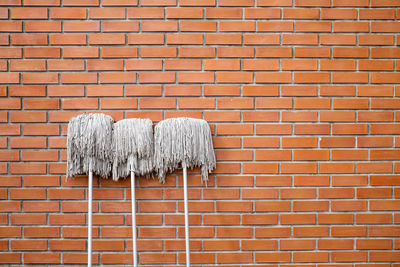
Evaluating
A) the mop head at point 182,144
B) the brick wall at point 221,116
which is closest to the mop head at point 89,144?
the brick wall at point 221,116

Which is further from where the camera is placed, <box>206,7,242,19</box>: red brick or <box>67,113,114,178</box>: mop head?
<box>206,7,242,19</box>: red brick

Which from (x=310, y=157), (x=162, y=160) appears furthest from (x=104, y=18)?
(x=310, y=157)

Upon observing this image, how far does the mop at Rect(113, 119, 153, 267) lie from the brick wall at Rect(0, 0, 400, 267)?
0.37 ft

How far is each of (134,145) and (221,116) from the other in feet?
1.88

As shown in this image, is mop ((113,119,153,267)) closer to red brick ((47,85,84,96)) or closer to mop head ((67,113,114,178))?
mop head ((67,113,114,178))

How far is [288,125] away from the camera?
212 centimetres

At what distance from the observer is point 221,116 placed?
211cm

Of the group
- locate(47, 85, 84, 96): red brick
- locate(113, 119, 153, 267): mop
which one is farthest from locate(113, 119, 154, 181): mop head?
locate(47, 85, 84, 96): red brick

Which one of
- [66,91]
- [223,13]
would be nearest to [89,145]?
[66,91]

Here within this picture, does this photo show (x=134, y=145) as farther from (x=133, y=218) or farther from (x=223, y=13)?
(x=223, y=13)

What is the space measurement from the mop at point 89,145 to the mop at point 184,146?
303 mm

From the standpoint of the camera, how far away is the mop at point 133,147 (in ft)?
6.55

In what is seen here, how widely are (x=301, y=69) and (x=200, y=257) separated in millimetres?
1369

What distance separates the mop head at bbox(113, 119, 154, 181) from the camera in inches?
78.7
